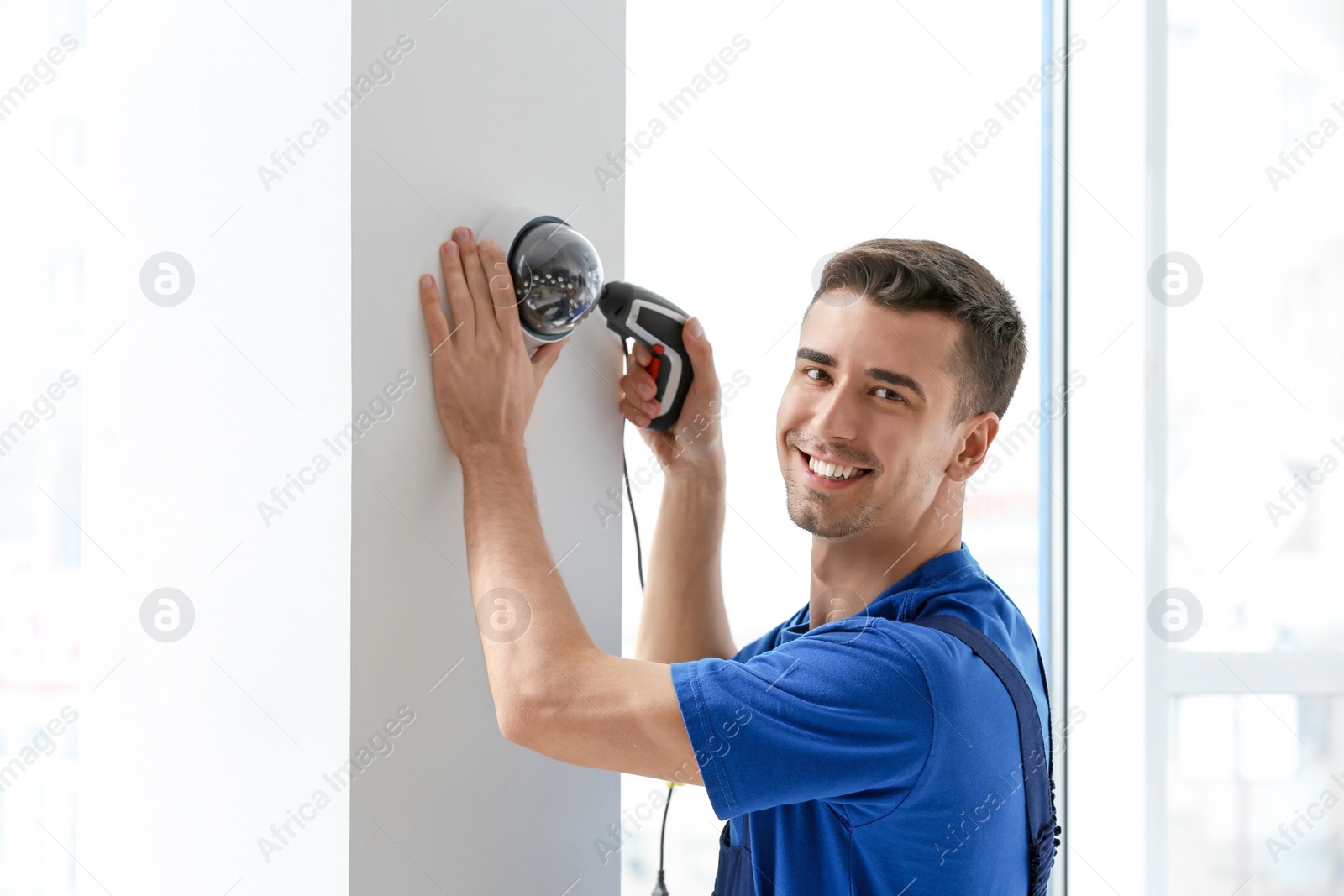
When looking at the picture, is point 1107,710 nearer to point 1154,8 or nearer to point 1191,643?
point 1191,643

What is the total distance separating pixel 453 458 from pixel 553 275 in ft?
0.62

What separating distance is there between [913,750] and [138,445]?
2.64 feet

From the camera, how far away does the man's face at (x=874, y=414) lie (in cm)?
114

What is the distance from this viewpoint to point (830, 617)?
1.26m

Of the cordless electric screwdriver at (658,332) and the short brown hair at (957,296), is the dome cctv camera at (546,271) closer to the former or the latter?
the cordless electric screwdriver at (658,332)

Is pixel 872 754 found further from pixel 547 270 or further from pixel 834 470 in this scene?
pixel 547 270

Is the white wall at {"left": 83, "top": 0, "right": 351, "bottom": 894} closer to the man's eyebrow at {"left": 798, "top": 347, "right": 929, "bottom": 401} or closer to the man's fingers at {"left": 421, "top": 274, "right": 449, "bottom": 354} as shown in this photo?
the man's fingers at {"left": 421, "top": 274, "right": 449, "bottom": 354}

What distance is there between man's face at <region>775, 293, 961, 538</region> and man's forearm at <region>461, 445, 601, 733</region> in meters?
0.38

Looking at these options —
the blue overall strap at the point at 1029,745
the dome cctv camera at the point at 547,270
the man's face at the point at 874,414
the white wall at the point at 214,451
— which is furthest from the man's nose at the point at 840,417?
the white wall at the point at 214,451

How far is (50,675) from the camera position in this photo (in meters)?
1.32

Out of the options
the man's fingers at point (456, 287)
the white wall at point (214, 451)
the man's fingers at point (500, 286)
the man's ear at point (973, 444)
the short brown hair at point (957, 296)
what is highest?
the short brown hair at point (957, 296)

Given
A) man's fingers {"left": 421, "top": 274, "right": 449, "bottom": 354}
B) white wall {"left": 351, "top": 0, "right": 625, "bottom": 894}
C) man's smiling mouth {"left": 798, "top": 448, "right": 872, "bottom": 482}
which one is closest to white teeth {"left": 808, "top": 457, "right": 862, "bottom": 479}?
man's smiling mouth {"left": 798, "top": 448, "right": 872, "bottom": 482}

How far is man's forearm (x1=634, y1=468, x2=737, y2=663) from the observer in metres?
1.35

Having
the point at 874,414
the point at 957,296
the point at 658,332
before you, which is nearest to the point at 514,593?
the point at 658,332
